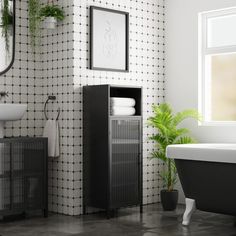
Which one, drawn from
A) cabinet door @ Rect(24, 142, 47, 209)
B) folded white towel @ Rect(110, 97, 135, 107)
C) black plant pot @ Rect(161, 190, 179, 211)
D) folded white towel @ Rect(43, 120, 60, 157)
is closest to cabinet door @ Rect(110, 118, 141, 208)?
folded white towel @ Rect(110, 97, 135, 107)

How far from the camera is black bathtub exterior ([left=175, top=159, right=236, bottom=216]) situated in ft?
16.1

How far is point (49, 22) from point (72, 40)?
0.31 m

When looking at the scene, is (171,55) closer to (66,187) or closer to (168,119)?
(168,119)

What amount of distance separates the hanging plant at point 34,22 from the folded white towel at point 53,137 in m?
0.90

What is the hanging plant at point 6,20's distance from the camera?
5791 millimetres

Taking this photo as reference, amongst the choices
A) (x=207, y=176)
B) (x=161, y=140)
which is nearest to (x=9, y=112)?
(x=161, y=140)

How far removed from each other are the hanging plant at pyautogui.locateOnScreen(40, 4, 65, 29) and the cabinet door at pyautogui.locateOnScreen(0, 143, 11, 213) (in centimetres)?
138

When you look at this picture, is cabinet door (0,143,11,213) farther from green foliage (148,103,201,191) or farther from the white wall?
the white wall

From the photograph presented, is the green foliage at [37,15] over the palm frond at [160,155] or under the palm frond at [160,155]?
over

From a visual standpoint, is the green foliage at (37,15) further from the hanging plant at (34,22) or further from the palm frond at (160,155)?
the palm frond at (160,155)

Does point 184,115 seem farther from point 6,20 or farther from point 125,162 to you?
point 6,20

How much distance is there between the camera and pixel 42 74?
619 centimetres

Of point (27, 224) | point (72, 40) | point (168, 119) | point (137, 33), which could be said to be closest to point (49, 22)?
point (72, 40)

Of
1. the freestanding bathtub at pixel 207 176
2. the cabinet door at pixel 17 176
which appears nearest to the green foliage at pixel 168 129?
the freestanding bathtub at pixel 207 176
